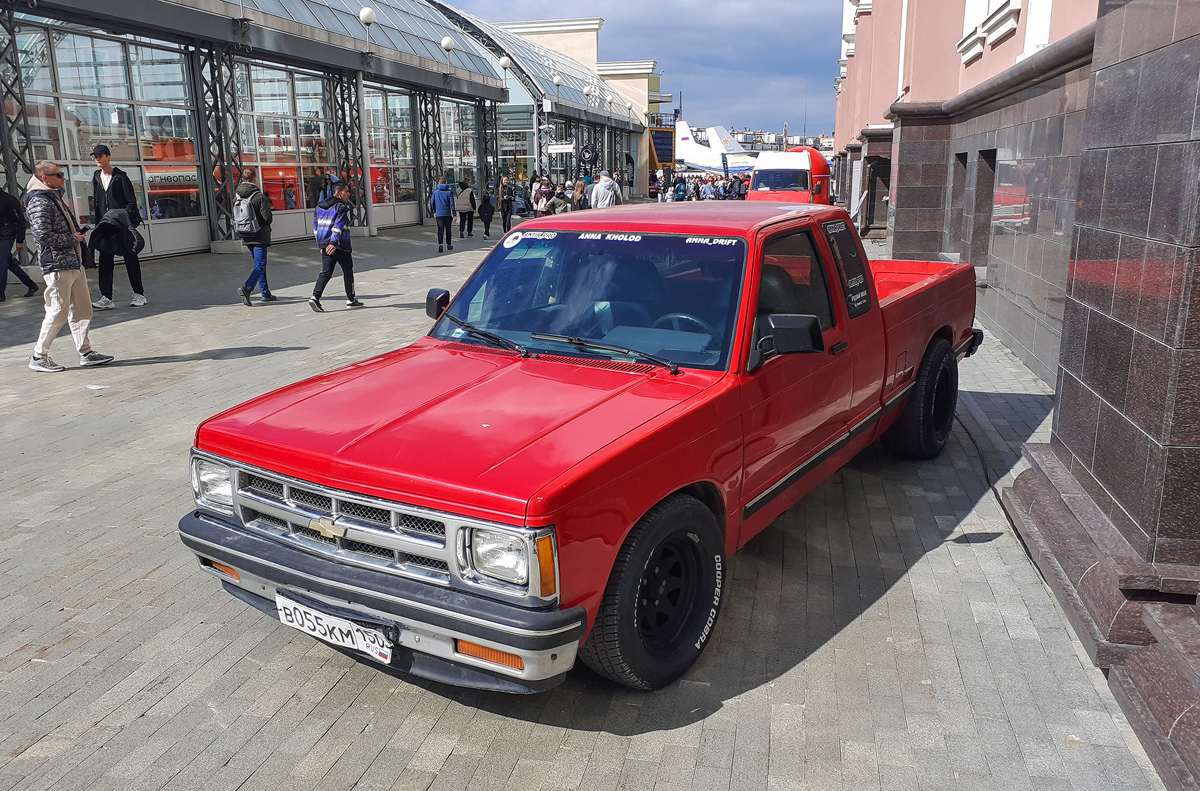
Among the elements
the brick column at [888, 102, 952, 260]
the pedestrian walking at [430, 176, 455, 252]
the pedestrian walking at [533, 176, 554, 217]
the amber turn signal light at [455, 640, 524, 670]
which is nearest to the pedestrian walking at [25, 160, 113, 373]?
the amber turn signal light at [455, 640, 524, 670]

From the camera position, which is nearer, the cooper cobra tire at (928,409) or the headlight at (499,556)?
the headlight at (499,556)

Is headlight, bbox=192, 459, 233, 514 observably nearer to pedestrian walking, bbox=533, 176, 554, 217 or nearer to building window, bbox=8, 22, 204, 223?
building window, bbox=8, 22, 204, 223

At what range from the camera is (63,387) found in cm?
842

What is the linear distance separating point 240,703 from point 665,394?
6.54ft

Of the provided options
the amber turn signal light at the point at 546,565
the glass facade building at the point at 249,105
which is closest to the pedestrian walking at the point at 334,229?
the glass facade building at the point at 249,105

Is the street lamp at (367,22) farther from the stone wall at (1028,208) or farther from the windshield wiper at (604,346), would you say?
the windshield wiper at (604,346)

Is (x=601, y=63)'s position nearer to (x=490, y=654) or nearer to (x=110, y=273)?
(x=110, y=273)

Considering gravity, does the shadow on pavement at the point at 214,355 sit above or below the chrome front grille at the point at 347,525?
below

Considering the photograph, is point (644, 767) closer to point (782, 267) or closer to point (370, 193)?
point (782, 267)

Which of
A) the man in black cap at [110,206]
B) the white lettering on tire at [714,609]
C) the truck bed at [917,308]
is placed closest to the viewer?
the white lettering on tire at [714,609]

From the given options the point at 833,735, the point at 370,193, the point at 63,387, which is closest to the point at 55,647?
the point at 833,735

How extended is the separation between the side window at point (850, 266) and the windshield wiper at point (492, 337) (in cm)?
178

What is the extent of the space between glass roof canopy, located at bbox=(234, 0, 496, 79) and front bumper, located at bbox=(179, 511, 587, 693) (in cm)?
1971

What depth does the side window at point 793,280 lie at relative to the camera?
13.4 feet
